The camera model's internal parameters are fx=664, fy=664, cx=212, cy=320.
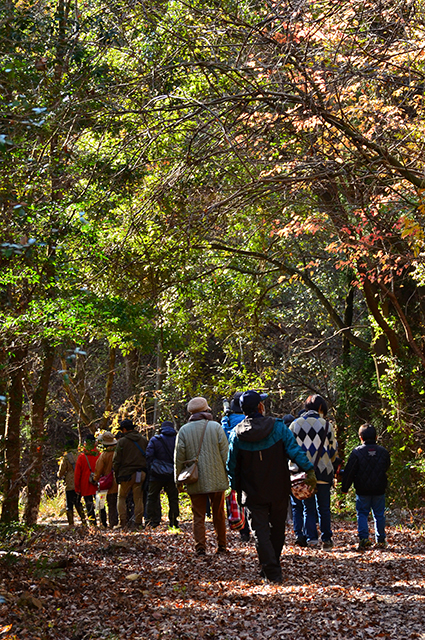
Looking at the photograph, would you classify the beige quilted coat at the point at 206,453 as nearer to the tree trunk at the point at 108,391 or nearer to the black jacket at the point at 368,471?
the black jacket at the point at 368,471

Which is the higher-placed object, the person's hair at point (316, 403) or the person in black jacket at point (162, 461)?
the person's hair at point (316, 403)

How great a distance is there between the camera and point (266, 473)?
6.87 meters

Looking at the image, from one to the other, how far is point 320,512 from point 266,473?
7.97 feet

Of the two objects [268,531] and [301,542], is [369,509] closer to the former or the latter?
[301,542]

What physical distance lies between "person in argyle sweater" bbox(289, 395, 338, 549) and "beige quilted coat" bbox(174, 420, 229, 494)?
1.11 meters

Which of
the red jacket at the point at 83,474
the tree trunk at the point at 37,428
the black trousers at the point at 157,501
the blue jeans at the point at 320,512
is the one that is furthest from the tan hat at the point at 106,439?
the blue jeans at the point at 320,512

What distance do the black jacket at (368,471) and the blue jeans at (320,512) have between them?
0.25 metres

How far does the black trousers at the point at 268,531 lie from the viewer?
22.3 ft

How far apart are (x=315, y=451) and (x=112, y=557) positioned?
2990 millimetres

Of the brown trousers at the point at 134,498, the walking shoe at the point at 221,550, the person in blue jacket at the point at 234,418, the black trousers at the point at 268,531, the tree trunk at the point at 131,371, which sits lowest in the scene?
the walking shoe at the point at 221,550

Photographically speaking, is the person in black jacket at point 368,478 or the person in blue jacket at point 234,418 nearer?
the person in black jacket at point 368,478

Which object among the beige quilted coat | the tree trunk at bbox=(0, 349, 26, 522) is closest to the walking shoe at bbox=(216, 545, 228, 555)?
the beige quilted coat

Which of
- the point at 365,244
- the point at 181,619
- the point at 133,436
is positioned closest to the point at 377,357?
the point at 365,244

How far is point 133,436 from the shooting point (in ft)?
38.4
